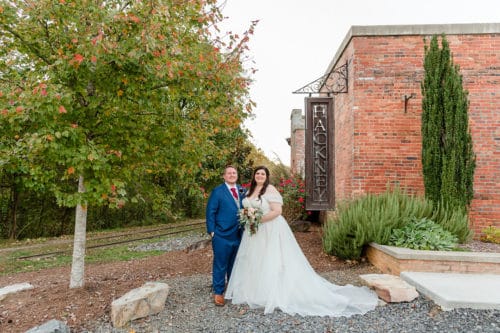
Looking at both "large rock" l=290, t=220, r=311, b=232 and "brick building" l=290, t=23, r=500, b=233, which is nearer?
"brick building" l=290, t=23, r=500, b=233

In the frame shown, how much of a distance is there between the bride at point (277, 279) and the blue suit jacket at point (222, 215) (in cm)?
21

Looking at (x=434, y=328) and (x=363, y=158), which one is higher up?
(x=363, y=158)

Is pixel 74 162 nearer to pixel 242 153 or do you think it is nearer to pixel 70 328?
pixel 70 328

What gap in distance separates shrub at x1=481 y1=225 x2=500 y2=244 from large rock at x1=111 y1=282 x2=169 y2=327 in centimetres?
685

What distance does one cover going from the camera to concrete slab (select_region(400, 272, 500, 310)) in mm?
4070

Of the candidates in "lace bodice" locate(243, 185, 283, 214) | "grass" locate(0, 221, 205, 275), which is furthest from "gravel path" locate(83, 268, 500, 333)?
"grass" locate(0, 221, 205, 275)

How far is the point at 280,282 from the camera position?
4695 mm

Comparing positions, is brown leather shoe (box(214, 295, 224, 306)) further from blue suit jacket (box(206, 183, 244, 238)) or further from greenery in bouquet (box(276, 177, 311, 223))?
greenery in bouquet (box(276, 177, 311, 223))

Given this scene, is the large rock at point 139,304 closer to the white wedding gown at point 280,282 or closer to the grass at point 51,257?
the white wedding gown at point 280,282

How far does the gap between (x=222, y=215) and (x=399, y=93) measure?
18.7ft

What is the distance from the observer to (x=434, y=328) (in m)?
3.82

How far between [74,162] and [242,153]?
485 inches

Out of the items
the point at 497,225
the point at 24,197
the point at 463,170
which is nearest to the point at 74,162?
the point at 463,170

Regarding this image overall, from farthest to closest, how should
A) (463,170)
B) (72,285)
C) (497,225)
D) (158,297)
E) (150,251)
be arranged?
(150,251)
(497,225)
(463,170)
(72,285)
(158,297)
